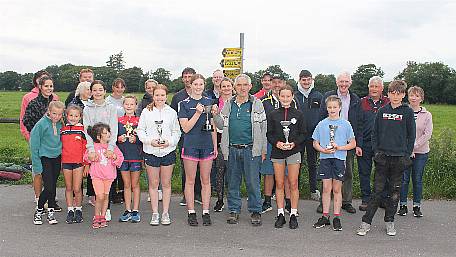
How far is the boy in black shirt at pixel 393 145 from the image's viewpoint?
6.16 meters

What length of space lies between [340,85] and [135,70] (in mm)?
22435

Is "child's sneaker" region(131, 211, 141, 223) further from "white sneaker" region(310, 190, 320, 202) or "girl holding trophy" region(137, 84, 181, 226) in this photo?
"white sneaker" region(310, 190, 320, 202)

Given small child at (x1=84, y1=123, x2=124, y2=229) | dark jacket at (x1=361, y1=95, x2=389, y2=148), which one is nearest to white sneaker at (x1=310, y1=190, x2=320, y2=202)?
dark jacket at (x1=361, y1=95, x2=389, y2=148)

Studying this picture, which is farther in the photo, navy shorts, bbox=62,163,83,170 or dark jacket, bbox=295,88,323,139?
dark jacket, bbox=295,88,323,139

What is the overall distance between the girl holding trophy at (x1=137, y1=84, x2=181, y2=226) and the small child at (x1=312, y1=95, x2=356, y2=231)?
1.96 metres

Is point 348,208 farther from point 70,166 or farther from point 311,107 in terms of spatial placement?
point 70,166

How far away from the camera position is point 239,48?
11266 millimetres

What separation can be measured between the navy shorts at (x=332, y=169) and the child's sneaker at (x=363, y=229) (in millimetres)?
646

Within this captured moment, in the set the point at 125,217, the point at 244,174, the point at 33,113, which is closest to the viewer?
the point at 125,217

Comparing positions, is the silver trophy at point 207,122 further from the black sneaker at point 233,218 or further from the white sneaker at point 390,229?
the white sneaker at point 390,229

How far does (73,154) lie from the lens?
6.43 m

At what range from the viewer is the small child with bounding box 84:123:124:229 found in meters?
6.34

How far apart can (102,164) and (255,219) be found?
2158mm

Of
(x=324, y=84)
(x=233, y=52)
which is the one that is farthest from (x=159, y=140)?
(x=324, y=84)
